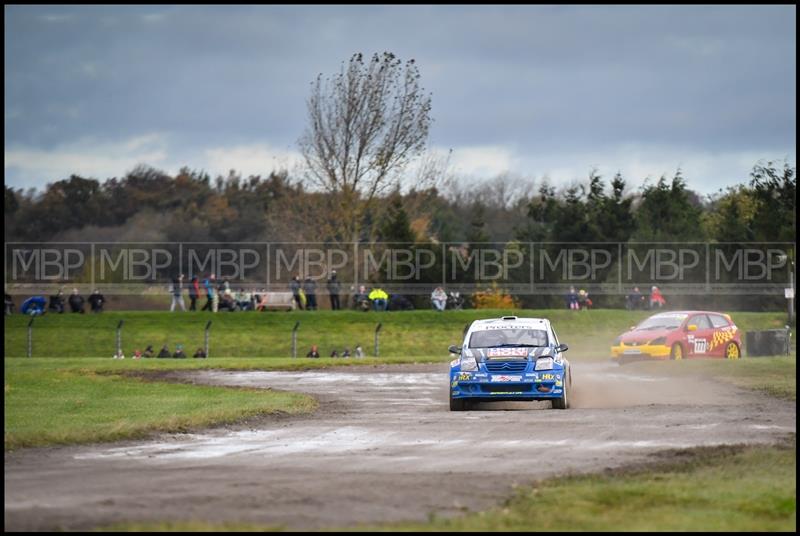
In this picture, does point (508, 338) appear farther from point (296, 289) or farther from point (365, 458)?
point (296, 289)

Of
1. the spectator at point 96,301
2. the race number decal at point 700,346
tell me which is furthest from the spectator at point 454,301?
the race number decal at point 700,346

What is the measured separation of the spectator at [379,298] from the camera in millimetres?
57531

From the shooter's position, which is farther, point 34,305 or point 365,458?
point 34,305

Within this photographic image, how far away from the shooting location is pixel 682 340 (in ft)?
112

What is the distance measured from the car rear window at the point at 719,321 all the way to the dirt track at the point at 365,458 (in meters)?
8.74

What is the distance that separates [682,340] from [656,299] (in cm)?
2224

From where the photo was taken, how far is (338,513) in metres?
10.4

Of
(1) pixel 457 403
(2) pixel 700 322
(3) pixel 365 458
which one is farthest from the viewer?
(2) pixel 700 322

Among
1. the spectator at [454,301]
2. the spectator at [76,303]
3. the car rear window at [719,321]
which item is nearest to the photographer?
the car rear window at [719,321]

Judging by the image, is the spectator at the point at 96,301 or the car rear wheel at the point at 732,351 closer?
the car rear wheel at the point at 732,351

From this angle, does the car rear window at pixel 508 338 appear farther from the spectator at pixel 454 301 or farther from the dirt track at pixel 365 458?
the spectator at pixel 454 301

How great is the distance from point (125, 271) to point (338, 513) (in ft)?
218

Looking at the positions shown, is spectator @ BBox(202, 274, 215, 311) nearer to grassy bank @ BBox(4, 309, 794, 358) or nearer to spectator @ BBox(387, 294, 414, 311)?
grassy bank @ BBox(4, 309, 794, 358)

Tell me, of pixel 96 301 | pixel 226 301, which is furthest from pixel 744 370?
pixel 96 301
